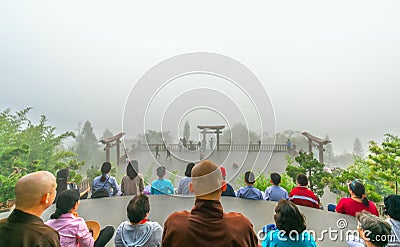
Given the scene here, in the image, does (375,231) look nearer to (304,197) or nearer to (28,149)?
(304,197)

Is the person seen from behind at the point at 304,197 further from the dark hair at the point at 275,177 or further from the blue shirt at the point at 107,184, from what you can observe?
the blue shirt at the point at 107,184

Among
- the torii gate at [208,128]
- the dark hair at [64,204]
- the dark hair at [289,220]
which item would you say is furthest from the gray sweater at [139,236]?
the dark hair at [289,220]

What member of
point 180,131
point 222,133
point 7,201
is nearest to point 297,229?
point 222,133

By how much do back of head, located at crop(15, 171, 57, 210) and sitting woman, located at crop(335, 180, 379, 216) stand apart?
7.25ft

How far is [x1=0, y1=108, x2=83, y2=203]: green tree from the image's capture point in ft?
10.8

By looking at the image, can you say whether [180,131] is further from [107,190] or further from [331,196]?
[331,196]

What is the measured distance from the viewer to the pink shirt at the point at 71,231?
107cm

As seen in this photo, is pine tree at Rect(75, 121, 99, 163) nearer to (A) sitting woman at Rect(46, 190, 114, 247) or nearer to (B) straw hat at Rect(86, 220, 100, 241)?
(B) straw hat at Rect(86, 220, 100, 241)

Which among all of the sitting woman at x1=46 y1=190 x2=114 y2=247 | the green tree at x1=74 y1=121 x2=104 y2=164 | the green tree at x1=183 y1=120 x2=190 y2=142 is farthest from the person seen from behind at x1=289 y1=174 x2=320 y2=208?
the green tree at x1=74 y1=121 x2=104 y2=164

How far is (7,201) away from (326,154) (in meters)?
5.31

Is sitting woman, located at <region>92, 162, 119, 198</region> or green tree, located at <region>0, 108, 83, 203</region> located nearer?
sitting woman, located at <region>92, 162, 119, 198</region>

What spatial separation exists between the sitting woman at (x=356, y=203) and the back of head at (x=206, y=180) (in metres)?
1.66

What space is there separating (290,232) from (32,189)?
1167 mm

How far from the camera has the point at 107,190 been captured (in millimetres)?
2654
